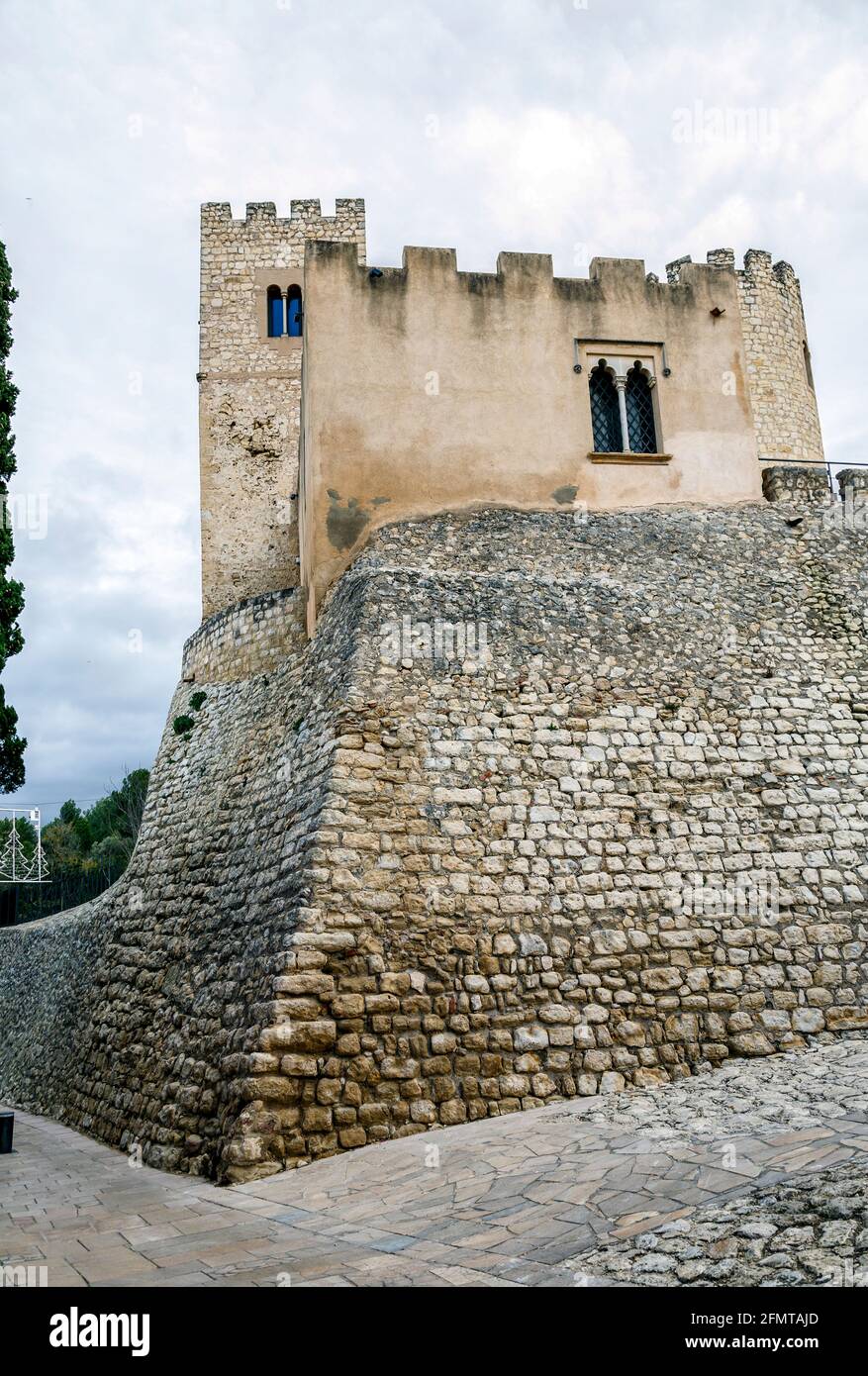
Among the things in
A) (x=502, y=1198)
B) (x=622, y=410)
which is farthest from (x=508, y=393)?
(x=502, y=1198)

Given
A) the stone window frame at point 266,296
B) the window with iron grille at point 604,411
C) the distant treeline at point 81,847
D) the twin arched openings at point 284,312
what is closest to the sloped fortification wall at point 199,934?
the window with iron grille at point 604,411

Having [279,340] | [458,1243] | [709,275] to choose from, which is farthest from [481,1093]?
[279,340]

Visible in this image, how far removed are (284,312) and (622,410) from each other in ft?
30.0

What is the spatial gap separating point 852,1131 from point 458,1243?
244 cm

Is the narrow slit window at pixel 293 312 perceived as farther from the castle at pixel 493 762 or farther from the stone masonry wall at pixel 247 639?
the stone masonry wall at pixel 247 639

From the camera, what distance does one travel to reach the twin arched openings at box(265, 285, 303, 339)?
1873cm

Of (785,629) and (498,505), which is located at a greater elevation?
(498,505)

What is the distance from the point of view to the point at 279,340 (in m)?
18.5

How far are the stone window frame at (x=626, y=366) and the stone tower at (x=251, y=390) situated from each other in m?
6.30

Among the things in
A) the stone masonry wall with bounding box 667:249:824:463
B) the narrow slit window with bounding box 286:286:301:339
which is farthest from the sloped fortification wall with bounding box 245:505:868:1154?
the narrow slit window with bounding box 286:286:301:339

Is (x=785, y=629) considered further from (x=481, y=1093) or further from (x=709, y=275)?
(x=481, y=1093)

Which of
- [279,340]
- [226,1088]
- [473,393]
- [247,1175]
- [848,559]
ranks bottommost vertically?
[247,1175]

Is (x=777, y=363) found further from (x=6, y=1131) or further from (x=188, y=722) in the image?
(x=6, y=1131)

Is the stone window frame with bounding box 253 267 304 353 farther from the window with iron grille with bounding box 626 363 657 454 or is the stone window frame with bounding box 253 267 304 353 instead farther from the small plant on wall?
the window with iron grille with bounding box 626 363 657 454
